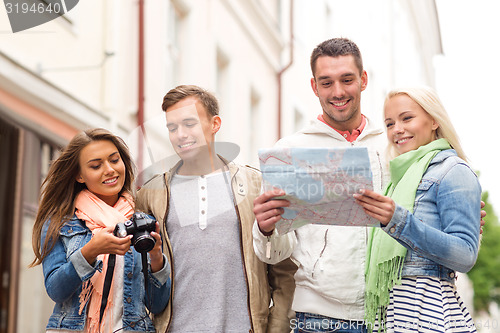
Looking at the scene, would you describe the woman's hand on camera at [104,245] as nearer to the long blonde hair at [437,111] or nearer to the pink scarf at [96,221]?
the pink scarf at [96,221]

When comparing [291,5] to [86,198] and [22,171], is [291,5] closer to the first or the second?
[22,171]

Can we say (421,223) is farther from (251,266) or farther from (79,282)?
(79,282)

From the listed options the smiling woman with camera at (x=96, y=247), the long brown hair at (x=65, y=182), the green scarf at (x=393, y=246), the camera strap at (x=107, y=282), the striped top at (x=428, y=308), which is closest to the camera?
the striped top at (x=428, y=308)

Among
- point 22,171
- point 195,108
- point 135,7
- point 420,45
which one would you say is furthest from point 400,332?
point 420,45

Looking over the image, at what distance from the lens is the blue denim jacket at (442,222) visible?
294 centimetres

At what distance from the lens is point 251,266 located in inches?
137

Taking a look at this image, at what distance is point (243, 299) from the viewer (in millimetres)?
3451

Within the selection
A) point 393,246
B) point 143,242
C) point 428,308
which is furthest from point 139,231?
point 428,308

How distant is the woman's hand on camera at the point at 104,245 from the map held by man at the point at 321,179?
0.67 meters

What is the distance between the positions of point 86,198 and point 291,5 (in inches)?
525

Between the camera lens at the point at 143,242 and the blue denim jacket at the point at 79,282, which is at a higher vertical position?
the camera lens at the point at 143,242

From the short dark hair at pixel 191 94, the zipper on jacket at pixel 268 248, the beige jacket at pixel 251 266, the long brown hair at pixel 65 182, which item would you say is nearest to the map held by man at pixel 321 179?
the zipper on jacket at pixel 268 248

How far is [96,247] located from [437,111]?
1.58 meters

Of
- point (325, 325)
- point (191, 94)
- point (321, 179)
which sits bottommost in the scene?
point (325, 325)
